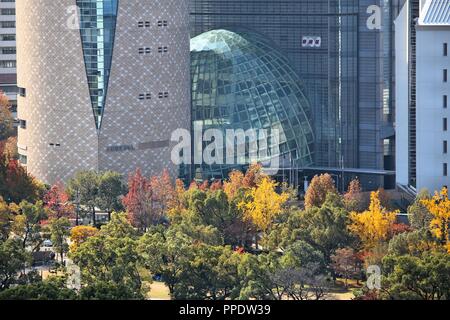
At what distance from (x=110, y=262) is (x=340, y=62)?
33293 mm

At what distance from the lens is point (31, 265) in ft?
300

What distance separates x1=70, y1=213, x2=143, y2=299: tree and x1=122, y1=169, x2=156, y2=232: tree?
10.5 metres

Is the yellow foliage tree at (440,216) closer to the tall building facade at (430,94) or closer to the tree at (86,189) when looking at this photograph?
the tall building facade at (430,94)

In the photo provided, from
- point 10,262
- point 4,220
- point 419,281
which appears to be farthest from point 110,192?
point 419,281

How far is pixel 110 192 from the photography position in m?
106

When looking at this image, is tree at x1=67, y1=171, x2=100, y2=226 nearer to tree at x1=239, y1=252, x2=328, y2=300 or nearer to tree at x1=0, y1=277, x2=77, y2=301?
tree at x1=239, y1=252, x2=328, y2=300

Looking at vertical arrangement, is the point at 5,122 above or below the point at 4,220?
above

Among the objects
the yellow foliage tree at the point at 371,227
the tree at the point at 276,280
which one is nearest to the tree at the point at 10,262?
the tree at the point at 276,280

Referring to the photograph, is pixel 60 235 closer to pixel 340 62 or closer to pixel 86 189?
pixel 86 189

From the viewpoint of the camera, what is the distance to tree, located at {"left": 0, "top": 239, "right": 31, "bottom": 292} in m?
85.7

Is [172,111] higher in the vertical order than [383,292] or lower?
higher

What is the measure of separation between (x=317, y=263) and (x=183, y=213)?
35.9 ft
